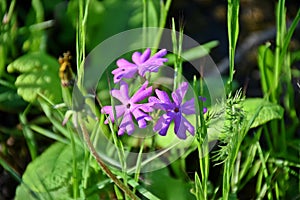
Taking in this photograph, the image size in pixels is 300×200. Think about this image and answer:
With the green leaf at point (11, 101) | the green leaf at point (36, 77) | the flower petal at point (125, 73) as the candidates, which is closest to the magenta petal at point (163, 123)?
the flower petal at point (125, 73)

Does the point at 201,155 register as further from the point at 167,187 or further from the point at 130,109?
the point at 167,187

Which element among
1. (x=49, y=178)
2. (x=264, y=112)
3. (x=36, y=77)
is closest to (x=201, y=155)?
(x=264, y=112)

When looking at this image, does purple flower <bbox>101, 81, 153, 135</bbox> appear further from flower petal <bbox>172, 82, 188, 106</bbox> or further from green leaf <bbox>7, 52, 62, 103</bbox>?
green leaf <bbox>7, 52, 62, 103</bbox>

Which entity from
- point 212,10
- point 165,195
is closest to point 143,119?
point 165,195

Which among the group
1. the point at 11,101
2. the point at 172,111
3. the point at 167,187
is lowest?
the point at 167,187

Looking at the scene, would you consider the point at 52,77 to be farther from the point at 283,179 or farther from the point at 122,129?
the point at 283,179

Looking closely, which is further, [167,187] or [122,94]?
[167,187]

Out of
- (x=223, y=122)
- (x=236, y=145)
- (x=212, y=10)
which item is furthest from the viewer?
(x=212, y=10)
